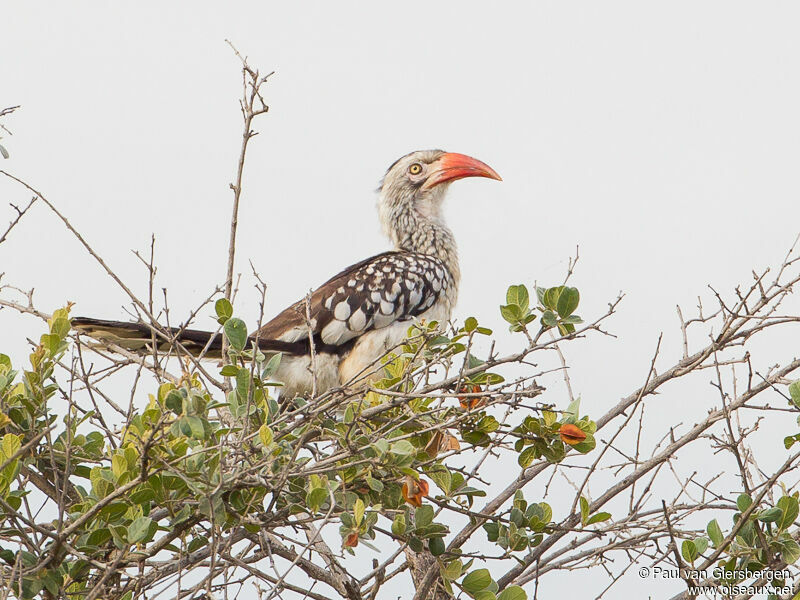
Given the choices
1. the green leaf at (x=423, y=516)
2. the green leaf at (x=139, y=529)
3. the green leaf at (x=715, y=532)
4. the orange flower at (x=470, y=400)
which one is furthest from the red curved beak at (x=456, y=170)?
the green leaf at (x=139, y=529)

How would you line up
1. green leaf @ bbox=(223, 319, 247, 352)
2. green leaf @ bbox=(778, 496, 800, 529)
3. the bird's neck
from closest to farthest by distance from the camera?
green leaf @ bbox=(223, 319, 247, 352)
green leaf @ bbox=(778, 496, 800, 529)
the bird's neck

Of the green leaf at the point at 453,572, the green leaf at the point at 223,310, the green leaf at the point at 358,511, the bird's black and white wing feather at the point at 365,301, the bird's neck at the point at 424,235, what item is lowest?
the green leaf at the point at 453,572

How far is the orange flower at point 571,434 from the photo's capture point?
8.11 ft

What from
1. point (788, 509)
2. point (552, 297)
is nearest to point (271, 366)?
point (552, 297)

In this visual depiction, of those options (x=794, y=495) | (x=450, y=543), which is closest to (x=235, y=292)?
(x=450, y=543)

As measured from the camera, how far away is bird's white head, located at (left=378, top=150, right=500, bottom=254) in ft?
17.4

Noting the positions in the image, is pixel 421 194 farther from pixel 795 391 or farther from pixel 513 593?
pixel 513 593

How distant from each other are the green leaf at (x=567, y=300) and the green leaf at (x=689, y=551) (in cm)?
74

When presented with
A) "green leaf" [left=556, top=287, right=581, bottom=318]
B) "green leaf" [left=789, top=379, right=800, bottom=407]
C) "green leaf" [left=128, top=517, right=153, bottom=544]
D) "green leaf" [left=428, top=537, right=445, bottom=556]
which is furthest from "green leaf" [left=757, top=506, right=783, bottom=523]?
"green leaf" [left=128, top=517, right=153, bottom=544]

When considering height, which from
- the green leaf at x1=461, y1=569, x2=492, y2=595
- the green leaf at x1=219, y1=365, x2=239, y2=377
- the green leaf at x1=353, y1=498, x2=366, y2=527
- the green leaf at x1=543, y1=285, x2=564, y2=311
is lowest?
the green leaf at x1=461, y1=569, x2=492, y2=595

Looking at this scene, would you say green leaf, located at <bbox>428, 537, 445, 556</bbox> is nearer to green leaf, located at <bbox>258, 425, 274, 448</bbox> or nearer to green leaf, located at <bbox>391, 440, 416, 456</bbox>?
green leaf, located at <bbox>391, 440, 416, 456</bbox>

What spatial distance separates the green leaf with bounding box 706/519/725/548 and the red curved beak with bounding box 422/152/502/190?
10.1 feet

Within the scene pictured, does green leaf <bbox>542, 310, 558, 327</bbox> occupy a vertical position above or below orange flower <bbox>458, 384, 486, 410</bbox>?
above

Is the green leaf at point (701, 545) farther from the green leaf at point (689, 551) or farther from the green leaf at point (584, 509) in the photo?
the green leaf at point (584, 509)
